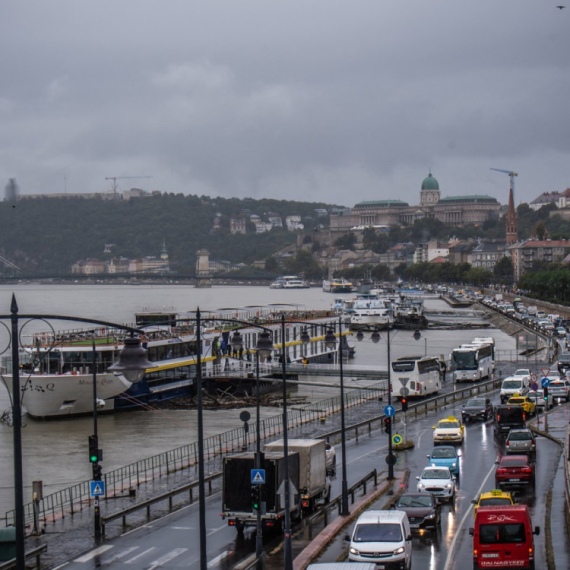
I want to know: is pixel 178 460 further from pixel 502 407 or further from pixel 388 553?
pixel 388 553

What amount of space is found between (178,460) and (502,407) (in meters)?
12.0

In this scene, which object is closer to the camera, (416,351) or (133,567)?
(133,567)

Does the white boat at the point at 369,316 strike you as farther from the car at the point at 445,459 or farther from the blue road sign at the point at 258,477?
the blue road sign at the point at 258,477

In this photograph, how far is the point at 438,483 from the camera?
87.7ft

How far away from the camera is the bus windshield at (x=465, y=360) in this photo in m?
59.0

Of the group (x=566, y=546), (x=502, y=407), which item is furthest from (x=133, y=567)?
(x=502, y=407)

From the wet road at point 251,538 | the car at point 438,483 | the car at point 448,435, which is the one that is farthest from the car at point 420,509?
the car at point 448,435

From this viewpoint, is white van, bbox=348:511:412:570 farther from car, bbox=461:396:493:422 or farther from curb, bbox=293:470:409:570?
car, bbox=461:396:493:422

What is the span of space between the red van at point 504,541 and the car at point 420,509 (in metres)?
4.28

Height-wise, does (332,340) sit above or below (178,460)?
above

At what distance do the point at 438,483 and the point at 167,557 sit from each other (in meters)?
7.92

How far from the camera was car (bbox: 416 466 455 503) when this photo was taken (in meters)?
26.5

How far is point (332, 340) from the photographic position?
24.9 m

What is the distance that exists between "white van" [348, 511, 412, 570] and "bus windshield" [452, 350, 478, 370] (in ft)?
129
